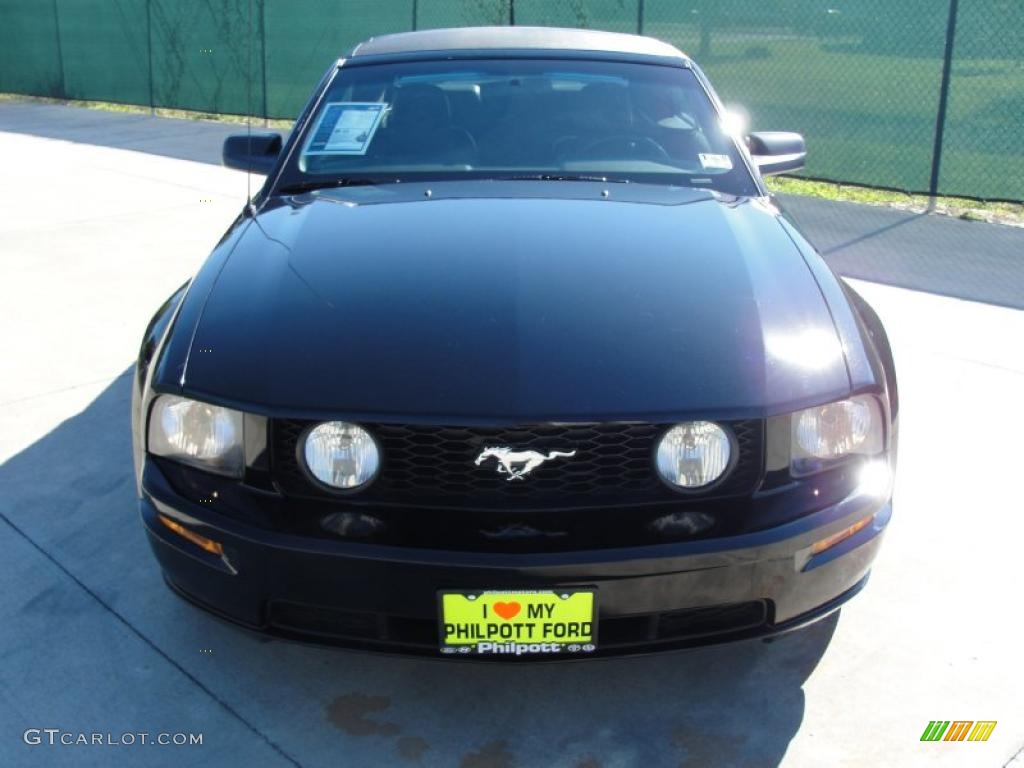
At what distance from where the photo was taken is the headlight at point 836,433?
230cm

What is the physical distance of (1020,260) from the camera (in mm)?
6832

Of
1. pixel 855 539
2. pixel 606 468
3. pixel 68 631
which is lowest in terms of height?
pixel 68 631

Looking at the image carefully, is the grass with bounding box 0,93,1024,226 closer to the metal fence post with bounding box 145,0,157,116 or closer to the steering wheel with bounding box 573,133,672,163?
the steering wheel with bounding box 573,133,672,163

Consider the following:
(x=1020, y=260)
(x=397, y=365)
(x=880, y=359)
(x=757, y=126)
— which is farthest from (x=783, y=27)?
(x=397, y=365)

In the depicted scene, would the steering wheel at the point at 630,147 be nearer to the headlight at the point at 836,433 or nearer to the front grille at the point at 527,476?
the headlight at the point at 836,433

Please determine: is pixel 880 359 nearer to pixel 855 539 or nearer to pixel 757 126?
pixel 855 539

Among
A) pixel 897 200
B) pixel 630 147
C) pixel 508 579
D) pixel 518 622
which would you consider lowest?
pixel 897 200

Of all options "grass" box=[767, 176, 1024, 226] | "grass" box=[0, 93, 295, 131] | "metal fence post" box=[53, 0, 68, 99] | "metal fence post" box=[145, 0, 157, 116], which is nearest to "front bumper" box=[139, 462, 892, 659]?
"grass" box=[767, 176, 1024, 226]

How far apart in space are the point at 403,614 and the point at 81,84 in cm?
1684

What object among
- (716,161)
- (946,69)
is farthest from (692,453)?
(946,69)

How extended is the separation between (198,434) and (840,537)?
141 centimetres

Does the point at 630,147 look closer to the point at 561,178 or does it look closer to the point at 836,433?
the point at 561,178

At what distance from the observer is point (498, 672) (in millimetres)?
2697

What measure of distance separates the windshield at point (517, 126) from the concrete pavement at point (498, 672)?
127cm
